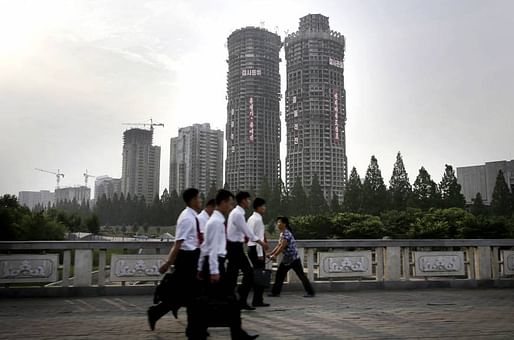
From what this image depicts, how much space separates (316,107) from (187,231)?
268ft

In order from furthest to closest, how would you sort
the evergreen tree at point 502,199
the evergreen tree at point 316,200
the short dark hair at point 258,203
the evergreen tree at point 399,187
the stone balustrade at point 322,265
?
the evergreen tree at point 316,200
the evergreen tree at point 399,187
the evergreen tree at point 502,199
the stone balustrade at point 322,265
the short dark hair at point 258,203

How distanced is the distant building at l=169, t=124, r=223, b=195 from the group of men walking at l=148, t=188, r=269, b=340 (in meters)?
98.6

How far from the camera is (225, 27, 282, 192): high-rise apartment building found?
286 ft

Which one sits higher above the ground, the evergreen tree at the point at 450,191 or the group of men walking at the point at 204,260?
the evergreen tree at the point at 450,191

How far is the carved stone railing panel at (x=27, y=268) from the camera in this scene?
7.89 meters

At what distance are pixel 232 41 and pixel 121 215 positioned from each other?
45.8 m

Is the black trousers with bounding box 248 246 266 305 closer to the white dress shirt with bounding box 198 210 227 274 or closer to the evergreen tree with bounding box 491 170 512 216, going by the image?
the white dress shirt with bounding box 198 210 227 274

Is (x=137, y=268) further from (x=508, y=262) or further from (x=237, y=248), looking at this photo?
(x=508, y=262)

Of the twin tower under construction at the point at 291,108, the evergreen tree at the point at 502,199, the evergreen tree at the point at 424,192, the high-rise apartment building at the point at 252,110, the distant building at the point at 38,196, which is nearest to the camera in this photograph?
the evergreen tree at the point at 502,199

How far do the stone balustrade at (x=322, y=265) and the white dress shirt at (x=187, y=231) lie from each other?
3.37 meters

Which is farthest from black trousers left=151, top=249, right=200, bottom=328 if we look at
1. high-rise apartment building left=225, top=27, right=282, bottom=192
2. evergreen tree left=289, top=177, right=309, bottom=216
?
high-rise apartment building left=225, top=27, right=282, bottom=192

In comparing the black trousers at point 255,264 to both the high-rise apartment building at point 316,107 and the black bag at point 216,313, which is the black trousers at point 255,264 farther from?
the high-rise apartment building at point 316,107

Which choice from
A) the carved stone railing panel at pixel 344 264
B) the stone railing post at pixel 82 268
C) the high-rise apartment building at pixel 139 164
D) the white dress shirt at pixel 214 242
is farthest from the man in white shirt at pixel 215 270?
the high-rise apartment building at pixel 139 164

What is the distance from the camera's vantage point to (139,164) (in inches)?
5054
